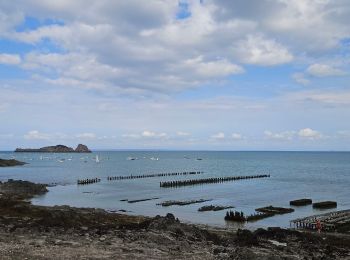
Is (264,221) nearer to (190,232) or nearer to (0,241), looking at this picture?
(190,232)

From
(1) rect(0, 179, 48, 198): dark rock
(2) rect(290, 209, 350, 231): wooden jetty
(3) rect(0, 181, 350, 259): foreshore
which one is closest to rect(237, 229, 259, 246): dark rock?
(3) rect(0, 181, 350, 259): foreshore

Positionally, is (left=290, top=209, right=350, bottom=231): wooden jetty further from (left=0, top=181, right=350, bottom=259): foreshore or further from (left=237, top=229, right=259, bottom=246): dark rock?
(left=237, top=229, right=259, bottom=246): dark rock

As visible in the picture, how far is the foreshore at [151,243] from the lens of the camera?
2128cm

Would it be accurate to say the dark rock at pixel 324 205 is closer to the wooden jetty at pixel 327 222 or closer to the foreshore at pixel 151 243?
the wooden jetty at pixel 327 222

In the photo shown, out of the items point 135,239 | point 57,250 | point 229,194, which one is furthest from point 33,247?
point 229,194

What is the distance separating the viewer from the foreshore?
2128 centimetres

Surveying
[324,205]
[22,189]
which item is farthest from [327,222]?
[22,189]

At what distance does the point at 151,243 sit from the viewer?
25.1 m

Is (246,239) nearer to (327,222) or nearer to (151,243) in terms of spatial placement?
(151,243)

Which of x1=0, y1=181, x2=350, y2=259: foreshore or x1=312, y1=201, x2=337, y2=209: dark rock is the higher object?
x1=0, y1=181, x2=350, y2=259: foreshore

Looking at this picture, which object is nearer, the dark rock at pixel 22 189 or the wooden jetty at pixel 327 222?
the wooden jetty at pixel 327 222

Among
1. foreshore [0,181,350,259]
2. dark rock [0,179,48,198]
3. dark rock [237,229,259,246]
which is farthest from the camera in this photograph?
dark rock [0,179,48,198]

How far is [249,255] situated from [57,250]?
31.4 feet

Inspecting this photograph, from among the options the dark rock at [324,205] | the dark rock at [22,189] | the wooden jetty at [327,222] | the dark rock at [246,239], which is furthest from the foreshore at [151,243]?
the dark rock at [22,189]
